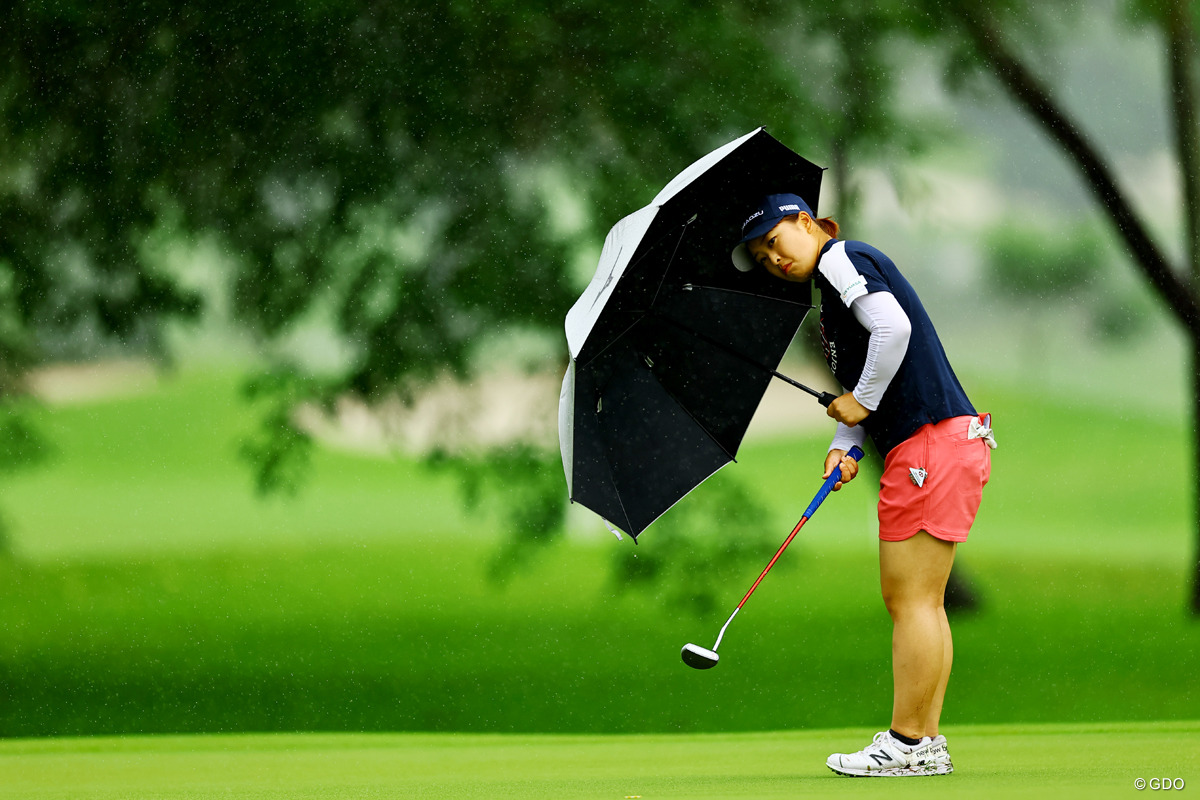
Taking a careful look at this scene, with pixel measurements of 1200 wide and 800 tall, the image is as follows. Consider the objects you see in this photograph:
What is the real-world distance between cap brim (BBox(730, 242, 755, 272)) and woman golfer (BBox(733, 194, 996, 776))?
0.66 ft

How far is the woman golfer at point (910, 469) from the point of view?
2.39 metres

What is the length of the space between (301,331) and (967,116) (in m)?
3.92

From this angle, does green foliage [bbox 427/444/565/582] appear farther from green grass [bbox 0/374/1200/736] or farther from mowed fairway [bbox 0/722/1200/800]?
mowed fairway [bbox 0/722/1200/800]

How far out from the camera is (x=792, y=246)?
248 centimetres

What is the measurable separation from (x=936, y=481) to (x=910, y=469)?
6 centimetres

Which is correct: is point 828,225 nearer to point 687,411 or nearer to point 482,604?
point 687,411

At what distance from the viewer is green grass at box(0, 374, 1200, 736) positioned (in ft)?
19.2

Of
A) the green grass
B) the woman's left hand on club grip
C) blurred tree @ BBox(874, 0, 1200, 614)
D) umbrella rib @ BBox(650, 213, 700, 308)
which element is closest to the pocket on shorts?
the woman's left hand on club grip

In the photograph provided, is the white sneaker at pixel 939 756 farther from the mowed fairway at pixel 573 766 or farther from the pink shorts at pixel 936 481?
the pink shorts at pixel 936 481

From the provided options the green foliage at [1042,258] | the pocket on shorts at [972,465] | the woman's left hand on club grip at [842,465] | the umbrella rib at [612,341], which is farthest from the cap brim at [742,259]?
the green foliage at [1042,258]

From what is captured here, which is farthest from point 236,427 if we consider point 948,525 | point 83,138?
point 948,525

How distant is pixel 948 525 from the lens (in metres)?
Answer: 2.40

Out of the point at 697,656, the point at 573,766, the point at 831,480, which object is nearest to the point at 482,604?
the point at 573,766

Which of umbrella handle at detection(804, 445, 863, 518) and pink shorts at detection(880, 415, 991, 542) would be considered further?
umbrella handle at detection(804, 445, 863, 518)
